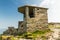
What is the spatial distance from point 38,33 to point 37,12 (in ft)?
10.8

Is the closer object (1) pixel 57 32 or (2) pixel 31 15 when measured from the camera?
(1) pixel 57 32

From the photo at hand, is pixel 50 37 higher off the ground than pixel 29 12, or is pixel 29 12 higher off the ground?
pixel 29 12

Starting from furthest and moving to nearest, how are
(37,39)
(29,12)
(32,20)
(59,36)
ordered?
(29,12), (32,20), (59,36), (37,39)

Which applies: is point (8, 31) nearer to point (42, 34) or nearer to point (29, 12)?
point (29, 12)

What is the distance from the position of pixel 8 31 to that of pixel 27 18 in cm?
387

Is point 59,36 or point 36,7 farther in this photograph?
point 36,7

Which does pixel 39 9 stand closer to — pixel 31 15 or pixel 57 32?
pixel 31 15

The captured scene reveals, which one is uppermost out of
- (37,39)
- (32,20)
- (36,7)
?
(36,7)

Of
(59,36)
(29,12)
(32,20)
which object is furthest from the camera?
(29,12)

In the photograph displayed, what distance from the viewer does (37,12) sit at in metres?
25.6

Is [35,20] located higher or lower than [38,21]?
higher

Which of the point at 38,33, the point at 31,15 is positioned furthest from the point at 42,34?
the point at 31,15

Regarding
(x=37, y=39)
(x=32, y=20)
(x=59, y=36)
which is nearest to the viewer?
(x=37, y=39)

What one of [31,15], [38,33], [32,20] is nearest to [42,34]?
[38,33]
